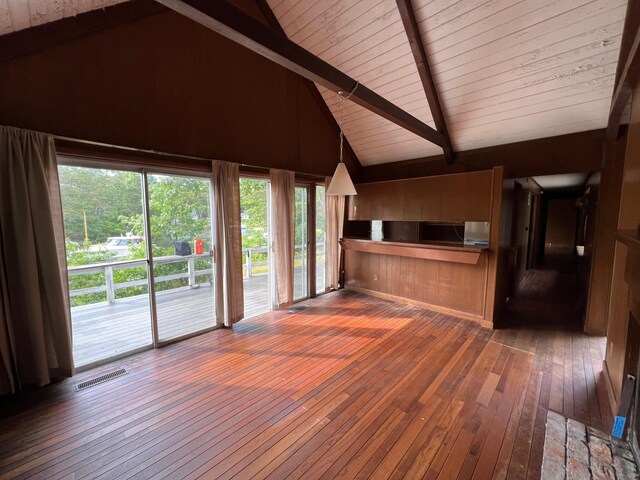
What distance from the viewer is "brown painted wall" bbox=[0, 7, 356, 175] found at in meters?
2.23

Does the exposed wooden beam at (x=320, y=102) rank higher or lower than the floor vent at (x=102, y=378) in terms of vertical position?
higher

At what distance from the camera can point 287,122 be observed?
→ 13.7 ft

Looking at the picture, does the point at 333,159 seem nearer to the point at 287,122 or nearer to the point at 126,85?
the point at 287,122

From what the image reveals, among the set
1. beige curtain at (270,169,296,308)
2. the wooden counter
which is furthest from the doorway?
beige curtain at (270,169,296,308)

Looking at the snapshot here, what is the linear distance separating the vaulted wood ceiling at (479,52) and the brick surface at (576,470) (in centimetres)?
358

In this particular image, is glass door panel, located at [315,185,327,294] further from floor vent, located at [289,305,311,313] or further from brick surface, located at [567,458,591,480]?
brick surface, located at [567,458,591,480]

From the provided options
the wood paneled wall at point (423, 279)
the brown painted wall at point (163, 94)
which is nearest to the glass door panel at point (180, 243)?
the brown painted wall at point (163, 94)

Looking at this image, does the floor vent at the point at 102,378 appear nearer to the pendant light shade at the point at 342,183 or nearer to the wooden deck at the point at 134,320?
the wooden deck at the point at 134,320

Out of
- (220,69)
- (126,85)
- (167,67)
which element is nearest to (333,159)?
(220,69)

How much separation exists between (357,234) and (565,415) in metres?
4.15

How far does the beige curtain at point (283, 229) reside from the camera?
13.1 ft

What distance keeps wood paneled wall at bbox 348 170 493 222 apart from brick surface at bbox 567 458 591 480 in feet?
8.98

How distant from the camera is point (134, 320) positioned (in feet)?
11.9

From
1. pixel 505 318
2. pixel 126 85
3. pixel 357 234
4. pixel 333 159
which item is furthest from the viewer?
pixel 357 234
